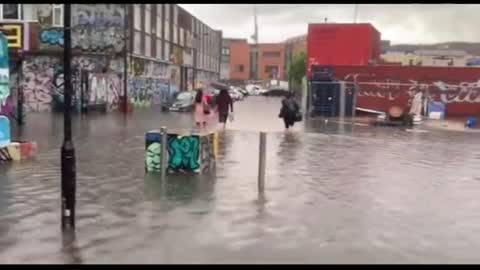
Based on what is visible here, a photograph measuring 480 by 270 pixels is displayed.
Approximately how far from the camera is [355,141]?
68.7ft

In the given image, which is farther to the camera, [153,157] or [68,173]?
[153,157]

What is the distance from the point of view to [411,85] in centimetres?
3825

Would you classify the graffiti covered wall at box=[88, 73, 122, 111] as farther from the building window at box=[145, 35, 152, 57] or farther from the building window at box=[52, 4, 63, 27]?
the building window at box=[145, 35, 152, 57]

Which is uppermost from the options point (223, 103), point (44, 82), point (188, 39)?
point (188, 39)

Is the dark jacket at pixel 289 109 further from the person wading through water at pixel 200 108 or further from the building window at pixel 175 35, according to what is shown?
the building window at pixel 175 35

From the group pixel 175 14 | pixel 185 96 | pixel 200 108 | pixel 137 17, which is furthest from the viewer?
pixel 175 14

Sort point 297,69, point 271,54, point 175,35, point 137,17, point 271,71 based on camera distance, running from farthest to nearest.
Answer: point 271,54
point 271,71
point 297,69
point 175,35
point 137,17

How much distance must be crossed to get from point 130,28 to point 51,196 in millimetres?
35007

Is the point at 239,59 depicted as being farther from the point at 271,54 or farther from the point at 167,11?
the point at 167,11

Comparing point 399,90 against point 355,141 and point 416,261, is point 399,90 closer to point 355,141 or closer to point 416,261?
point 355,141

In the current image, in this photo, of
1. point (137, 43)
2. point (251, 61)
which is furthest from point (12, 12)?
point (251, 61)

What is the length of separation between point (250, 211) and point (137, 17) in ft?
128

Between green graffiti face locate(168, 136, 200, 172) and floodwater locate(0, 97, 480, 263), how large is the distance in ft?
1.34

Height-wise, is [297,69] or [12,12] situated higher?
[12,12]
